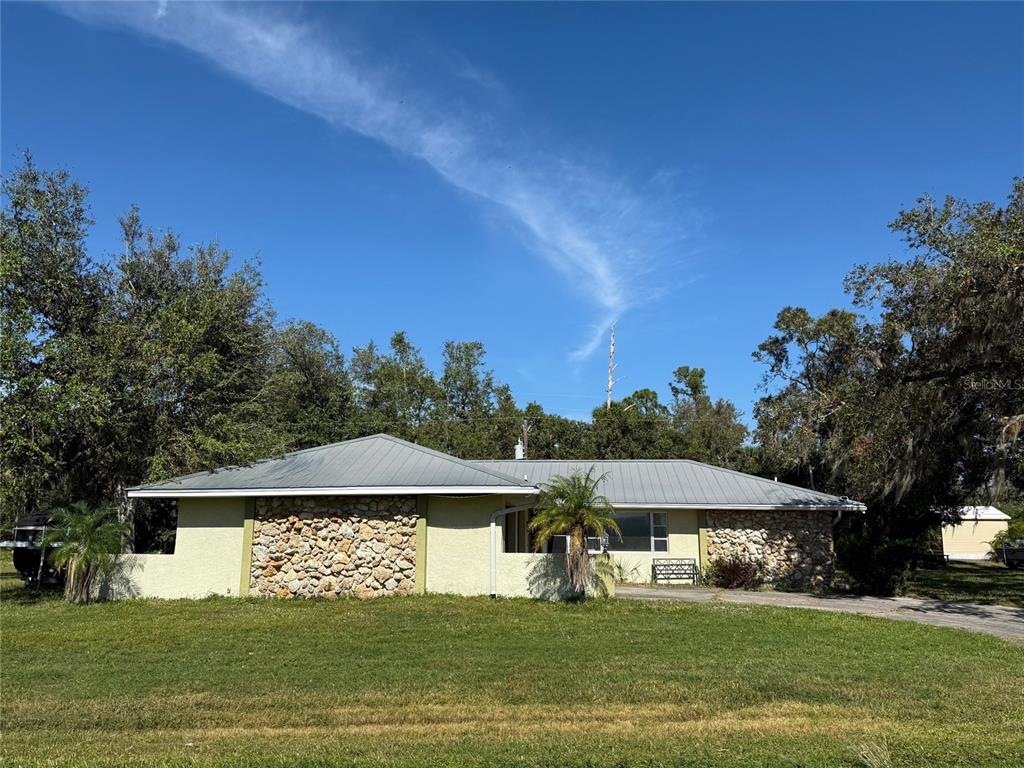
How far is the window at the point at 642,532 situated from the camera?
20.5 m

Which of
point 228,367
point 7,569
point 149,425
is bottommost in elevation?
A: point 7,569

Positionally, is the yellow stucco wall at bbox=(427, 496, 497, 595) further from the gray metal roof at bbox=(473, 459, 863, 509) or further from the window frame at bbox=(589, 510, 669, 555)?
the window frame at bbox=(589, 510, 669, 555)

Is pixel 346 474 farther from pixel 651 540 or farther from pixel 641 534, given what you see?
pixel 651 540

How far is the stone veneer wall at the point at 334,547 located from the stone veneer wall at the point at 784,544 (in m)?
9.12

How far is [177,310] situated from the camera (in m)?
17.6

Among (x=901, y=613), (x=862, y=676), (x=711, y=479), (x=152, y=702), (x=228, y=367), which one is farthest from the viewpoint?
(x=711, y=479)

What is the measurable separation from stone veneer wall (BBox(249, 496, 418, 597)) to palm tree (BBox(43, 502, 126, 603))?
2809 mm

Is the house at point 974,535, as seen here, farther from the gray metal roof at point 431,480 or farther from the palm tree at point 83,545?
the palm tree at point 83,545

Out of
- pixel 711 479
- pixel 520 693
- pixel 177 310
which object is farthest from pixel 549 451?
pixel 520 693

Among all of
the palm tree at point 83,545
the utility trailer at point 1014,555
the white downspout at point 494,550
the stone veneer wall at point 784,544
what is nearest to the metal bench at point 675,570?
the stone veneer wall at point 784,544

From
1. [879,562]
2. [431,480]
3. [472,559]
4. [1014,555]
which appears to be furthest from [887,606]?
[1014,555]

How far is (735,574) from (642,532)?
2730mm

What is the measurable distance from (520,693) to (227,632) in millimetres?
6151

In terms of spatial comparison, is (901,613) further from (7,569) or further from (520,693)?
(7,569)
